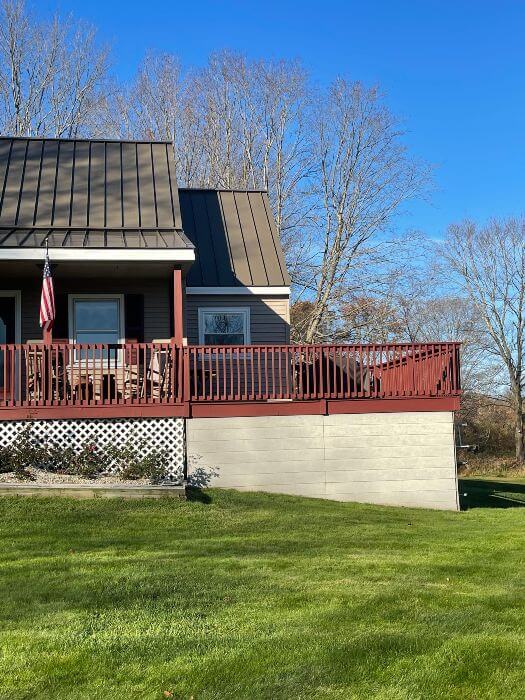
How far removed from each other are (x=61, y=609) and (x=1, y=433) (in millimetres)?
6607

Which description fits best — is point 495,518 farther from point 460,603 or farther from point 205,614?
point 205,614

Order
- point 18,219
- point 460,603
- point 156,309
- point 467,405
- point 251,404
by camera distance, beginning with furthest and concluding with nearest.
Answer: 1. point 467,405
2. point 156,309
3. point 18,219
4. point 251,404
5. point 460,603

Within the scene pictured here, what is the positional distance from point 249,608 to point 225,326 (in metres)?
10.4

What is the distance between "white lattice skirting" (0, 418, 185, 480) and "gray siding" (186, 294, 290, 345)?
3.84 m

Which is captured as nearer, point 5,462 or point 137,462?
point 5,462

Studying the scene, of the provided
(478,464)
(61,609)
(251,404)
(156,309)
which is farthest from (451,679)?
(478,464)

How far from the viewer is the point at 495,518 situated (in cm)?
1155

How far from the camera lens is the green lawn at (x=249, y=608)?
172 inches

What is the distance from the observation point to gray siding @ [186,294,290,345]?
15.5m

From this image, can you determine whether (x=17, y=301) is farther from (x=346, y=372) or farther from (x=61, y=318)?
(x=346, y=372)

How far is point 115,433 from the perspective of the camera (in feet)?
38.6

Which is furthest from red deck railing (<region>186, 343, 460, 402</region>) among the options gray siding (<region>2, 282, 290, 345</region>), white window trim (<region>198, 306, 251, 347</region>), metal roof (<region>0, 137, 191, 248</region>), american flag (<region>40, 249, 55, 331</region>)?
white window trim (<region>198, 306, 251, 347</region>)

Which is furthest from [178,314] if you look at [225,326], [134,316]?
[225,326]

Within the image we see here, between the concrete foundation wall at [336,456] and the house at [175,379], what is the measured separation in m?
0.02
